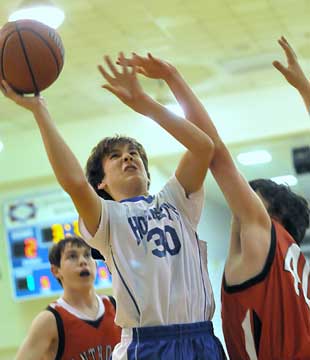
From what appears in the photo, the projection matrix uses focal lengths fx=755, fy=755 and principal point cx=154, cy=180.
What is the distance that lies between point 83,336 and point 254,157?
656cm

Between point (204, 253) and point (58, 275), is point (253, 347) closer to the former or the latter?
point (204, 253)

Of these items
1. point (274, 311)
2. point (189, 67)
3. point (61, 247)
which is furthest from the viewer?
point (189, 67)

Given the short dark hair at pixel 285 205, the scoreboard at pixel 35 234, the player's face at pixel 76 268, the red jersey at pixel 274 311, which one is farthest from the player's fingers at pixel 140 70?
the scoreboard at pixel 35 234

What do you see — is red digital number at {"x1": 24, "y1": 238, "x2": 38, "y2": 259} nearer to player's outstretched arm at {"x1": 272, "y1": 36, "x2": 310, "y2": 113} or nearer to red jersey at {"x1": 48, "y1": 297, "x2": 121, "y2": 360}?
red jersey at {"x1": 48, "y1": 297, "x2": 121, "y2": 360}

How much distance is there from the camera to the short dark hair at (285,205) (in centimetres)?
264

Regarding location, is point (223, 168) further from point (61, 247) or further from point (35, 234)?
point (35, 234)

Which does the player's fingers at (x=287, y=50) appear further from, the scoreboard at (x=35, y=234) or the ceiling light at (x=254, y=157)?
the ceiling light at (x=254, y=157)

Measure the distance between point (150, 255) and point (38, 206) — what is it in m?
7.27

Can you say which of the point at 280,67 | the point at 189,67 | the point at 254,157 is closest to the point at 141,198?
the point at 280,67

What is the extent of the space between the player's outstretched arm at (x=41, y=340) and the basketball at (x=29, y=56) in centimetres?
147

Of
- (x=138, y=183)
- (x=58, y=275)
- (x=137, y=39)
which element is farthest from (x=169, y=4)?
(x=138, y=183)

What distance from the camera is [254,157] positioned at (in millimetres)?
9969

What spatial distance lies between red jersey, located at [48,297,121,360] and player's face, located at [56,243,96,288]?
0.19 metres

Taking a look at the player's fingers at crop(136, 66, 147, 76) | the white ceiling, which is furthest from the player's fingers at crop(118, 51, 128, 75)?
the white ceiling
